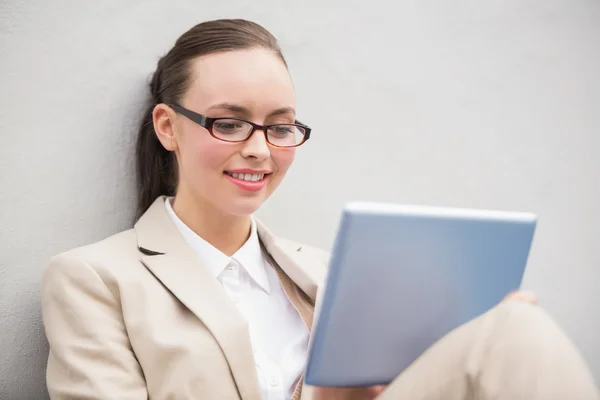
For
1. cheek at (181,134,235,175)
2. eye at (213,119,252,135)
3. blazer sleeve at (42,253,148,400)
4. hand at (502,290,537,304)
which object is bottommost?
blazer sleeve at (42,253,148,400)

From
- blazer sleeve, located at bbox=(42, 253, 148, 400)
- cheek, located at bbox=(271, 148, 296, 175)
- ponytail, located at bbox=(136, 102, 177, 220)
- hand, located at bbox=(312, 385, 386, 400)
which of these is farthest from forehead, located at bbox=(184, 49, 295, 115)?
hand, located at bbox=(312, 385, 386, 400)

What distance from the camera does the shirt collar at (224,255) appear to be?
4.85 feet

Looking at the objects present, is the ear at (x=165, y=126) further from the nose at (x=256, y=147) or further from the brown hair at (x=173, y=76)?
the nose at (x=256, y=147)

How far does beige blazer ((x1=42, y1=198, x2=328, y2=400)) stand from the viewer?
48.4 inches

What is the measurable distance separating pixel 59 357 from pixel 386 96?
1385mm

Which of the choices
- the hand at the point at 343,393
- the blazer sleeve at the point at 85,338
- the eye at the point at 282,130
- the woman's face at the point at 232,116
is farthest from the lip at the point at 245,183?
the hand at the point at 343,393

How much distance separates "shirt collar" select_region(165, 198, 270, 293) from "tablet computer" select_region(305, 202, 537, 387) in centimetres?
41

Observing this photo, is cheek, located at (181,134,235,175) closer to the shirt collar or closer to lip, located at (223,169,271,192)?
lip, located at (223,169,271,192)

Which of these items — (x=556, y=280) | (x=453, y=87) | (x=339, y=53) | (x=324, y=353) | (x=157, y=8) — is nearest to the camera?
(x=324, y=353)

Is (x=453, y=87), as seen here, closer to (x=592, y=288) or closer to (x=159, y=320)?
(x=592, y=288)

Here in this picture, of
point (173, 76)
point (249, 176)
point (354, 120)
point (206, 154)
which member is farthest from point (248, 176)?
point (354, 120)

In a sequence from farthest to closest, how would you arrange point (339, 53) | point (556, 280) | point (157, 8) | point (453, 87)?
1. point (556, 280)
2. point (453, 87)
3. point (339, 53)
4. point (157, 8)

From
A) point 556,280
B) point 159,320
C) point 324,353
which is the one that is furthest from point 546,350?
point 556,280

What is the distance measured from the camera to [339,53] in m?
2.07
